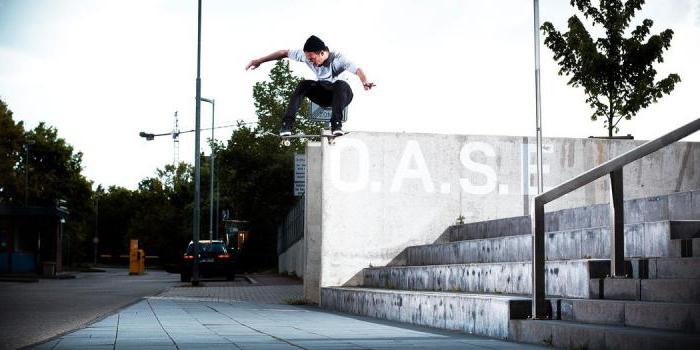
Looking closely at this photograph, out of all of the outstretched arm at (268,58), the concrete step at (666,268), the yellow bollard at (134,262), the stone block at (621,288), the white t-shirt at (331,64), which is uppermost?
the outstretched arm at (268,58)

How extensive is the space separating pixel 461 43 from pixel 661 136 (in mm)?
4378

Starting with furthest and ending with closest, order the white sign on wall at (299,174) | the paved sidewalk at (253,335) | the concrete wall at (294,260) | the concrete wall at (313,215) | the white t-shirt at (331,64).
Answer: the concrete wall at (294,260) < the white sign on wall at (299,174) < the concrete wall at (313,215) < the white t-shirt at (331,64) < the paved sidewalk at (253,335)

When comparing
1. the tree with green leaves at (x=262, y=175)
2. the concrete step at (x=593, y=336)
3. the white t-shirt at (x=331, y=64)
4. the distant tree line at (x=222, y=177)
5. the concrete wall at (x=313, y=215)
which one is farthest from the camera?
the tree with green leaves at (x=262, y=175)

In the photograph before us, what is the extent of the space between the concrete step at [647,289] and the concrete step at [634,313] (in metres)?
0.18

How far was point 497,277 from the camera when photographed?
8875 millimetres

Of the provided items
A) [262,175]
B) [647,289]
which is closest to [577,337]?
[647,289]

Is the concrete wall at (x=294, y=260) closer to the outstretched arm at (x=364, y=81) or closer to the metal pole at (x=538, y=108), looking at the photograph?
the metal pole at (x=538, y=108)

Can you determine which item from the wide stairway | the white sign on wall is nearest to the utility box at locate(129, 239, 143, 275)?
the white sign on wall

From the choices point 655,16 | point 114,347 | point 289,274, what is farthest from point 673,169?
point 289,274

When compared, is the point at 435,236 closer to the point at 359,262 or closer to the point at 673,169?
the point at 359,262

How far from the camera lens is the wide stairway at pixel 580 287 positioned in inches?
222

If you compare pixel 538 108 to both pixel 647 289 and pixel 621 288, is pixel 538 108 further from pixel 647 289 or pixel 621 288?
pixel 647 289

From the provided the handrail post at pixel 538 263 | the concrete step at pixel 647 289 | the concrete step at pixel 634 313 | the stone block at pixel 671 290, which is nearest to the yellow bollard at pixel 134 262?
the handrail post at pixel 538 263

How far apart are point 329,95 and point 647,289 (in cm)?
335
